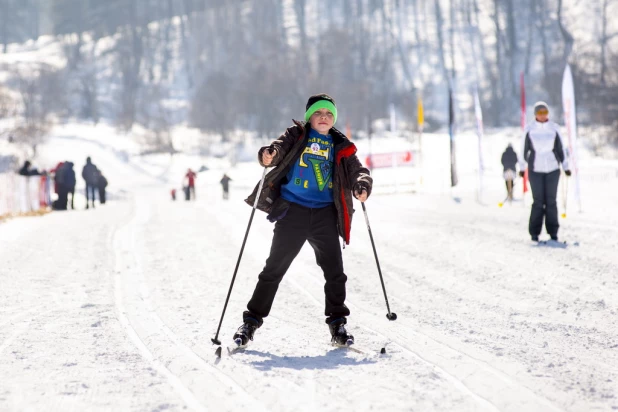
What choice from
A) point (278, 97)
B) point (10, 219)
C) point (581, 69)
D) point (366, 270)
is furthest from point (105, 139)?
point (366, 270)

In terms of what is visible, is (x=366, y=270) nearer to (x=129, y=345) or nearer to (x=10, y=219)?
(x=129, y=345)

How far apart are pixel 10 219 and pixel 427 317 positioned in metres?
12.6

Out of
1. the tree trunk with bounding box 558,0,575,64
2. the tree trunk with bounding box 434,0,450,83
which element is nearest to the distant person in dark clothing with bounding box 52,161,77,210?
the tree trunk with bounding box 558,0,575,64

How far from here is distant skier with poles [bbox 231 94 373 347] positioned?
4.53 m

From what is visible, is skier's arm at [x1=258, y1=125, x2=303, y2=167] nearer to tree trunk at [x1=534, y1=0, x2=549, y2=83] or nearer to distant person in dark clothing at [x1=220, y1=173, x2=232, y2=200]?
distant person in dark clothing at [x1=220, y1=173, x2=232, y2=200]

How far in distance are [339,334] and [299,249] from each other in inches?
23.0

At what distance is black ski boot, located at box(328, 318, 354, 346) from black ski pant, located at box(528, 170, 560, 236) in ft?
19.1

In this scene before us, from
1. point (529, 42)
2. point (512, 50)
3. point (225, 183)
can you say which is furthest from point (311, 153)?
point (512, 50)

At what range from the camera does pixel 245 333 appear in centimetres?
455

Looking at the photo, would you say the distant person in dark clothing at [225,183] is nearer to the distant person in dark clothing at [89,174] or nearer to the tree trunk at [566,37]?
the distant person in dark clothing at [89,174]

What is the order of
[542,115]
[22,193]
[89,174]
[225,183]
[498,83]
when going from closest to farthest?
[542,115] → [22,193] → [89,174] → [225,183] → [498,83]

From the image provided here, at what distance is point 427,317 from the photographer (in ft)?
18.0

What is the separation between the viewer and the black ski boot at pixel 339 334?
14.8 feet

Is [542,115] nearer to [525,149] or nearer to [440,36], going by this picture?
[525,149]
